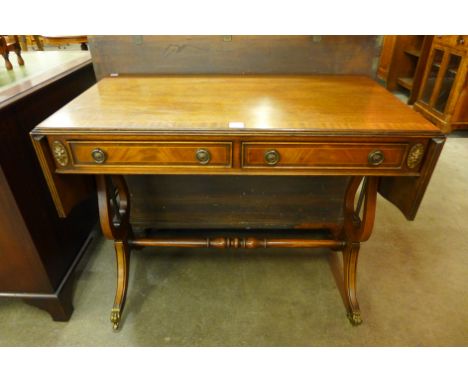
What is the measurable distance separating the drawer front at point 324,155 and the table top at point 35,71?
2.91 ft

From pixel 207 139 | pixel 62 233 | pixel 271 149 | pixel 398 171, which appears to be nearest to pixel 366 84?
pixel 398 171

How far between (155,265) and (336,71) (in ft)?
4.32

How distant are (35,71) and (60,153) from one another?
0.88 meters

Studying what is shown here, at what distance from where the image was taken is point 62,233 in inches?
58.7

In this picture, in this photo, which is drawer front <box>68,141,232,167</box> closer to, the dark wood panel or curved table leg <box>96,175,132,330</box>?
curved table leg <box>96,175,132,330</box>

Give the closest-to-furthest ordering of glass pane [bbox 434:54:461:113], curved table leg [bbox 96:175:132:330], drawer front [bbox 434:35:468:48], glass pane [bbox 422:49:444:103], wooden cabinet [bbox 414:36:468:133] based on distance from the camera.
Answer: curved table leg [bbox 96:175:132:330] < drawer front [bbox 434:35:468:48] < wooden cabinet [bbox 414:36:468:133] < glass pane [bbox 434:54:461:113] < glass pane [bbox 422:49:444:103]

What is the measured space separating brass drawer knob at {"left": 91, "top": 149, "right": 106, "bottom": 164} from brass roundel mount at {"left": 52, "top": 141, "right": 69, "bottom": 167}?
8 cm

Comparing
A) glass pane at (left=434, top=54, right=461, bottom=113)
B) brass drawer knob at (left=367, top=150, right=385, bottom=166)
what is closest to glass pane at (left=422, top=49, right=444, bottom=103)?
glass pane at (left=434, top=54, right=461, bottom=113)

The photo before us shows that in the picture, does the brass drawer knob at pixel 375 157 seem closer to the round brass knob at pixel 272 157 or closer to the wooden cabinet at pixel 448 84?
the round brass knob at pixel 272 157

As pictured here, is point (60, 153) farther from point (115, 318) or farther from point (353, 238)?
point (353, 238)

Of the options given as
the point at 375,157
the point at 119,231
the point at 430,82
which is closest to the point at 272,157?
the point at 375,157

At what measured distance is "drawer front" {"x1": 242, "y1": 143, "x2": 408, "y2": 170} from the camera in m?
0.96

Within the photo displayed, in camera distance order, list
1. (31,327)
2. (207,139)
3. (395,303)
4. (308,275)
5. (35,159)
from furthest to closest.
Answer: (308,275) < (395,303) < (31,327) < (35,159) < (207,139)

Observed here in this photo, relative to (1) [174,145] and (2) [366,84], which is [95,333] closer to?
(1) [174,145]
